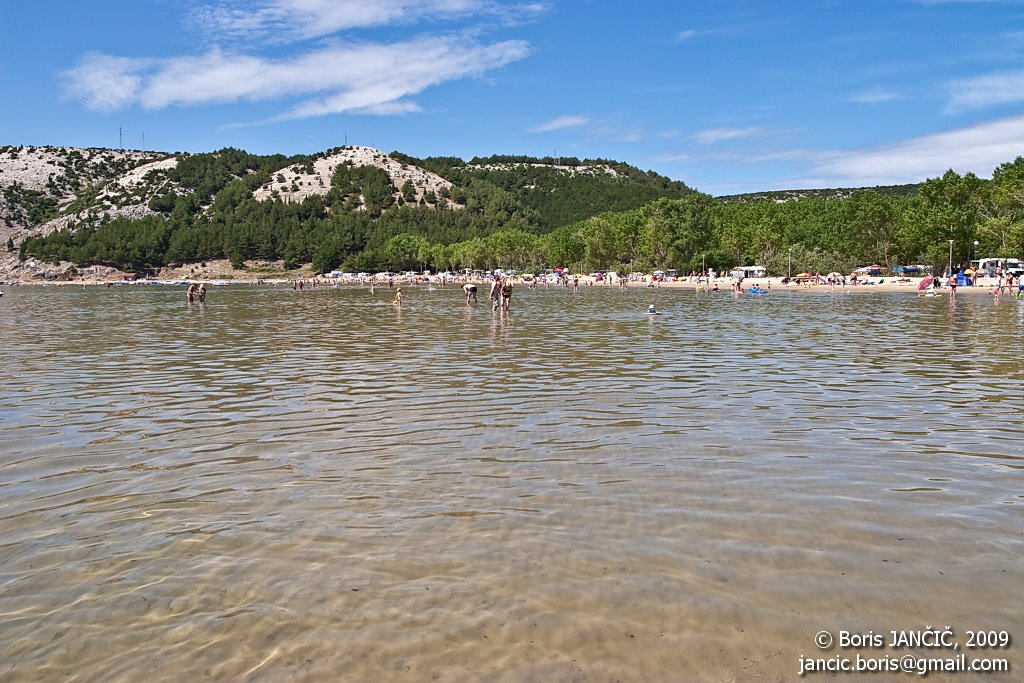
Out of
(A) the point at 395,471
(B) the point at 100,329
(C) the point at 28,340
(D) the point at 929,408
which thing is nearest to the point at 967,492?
(D) the point at 929,408

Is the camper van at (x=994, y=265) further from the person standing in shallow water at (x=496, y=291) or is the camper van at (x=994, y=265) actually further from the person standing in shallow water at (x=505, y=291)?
the person standing in shallow water at (x=505, y=291)

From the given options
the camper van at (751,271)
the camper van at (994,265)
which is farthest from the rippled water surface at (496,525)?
the camper van at (751,271)

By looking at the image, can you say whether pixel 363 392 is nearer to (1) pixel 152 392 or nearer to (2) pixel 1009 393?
(1) pixel 152 392

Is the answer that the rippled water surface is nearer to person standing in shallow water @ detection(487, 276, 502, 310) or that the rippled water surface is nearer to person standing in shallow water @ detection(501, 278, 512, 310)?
person standing in shallow water @ detection(487, 276, 502, 310)

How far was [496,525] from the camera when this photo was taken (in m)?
6.94

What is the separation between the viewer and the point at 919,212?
96.6m

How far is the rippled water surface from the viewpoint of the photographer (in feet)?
15.9

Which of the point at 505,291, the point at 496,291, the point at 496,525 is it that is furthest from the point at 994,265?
the point at 496,525

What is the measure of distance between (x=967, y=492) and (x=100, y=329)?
34.4 meters

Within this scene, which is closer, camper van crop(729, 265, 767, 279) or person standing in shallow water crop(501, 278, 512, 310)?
person standing in shallow water crop(501, 278, 512, 310)

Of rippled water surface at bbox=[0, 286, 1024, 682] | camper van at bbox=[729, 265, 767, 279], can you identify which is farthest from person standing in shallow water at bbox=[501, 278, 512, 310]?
camper van at bbox=[729, 265, 767, 279]

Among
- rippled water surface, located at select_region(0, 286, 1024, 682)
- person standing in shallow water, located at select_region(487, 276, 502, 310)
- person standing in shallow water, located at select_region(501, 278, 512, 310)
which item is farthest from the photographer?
person standing in shallow water, located at select_region(501, 278, 512, 310)

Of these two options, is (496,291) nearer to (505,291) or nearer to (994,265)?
(505,291)

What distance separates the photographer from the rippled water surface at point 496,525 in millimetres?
4832
